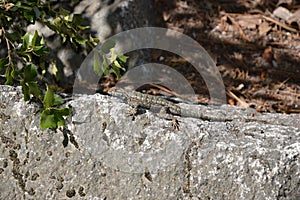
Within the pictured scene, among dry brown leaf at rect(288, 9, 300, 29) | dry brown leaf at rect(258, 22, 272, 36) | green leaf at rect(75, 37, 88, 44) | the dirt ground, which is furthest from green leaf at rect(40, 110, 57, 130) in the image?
dry brown leaf at rect(288, 9, 300, 29)

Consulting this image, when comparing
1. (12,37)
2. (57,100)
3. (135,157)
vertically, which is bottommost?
(135,157)

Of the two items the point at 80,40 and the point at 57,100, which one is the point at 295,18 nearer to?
the point at 80,40

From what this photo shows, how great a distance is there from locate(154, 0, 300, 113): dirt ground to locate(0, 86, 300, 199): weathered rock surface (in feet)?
5.48

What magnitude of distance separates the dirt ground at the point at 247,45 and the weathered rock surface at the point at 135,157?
65.7 inches

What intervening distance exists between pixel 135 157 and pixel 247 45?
2658 mm

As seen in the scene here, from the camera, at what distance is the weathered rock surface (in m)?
2.59

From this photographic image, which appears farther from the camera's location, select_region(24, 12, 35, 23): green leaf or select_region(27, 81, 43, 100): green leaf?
select_region(24, 12, 35, 23): green leaf

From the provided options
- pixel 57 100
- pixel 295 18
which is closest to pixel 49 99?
pixel 57 100

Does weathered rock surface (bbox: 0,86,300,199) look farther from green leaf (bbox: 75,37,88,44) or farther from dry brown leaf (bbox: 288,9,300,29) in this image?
dry brown leaf (bbox: 288,9,300,29)

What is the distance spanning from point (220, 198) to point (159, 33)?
270 cm

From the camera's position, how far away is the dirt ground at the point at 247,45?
4515 millimetres

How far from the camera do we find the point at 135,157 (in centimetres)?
269

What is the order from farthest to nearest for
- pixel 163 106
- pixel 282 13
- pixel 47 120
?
pixel 282 13 < pixel 163 106 < pixel 47 120

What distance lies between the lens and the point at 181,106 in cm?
321
